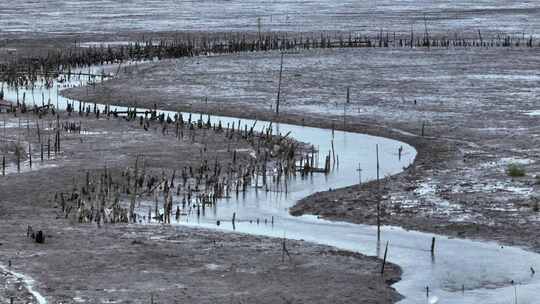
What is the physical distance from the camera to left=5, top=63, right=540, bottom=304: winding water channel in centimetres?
1107

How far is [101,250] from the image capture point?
1217 centimetres

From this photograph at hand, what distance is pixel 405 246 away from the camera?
505 inches

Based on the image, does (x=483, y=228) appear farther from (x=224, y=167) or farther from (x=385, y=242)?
(x=224, y=167)

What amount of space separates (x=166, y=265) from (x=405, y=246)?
2.90 meters

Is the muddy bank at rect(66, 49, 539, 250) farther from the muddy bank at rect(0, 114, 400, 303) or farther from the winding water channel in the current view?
the muddy bank at rect(0, 114, 400, 303)

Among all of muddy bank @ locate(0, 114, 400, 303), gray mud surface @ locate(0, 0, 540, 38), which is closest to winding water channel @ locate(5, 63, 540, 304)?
muddy bank @ locate(0, 114, 400, 303)

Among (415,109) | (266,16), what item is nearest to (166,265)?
(415,109)

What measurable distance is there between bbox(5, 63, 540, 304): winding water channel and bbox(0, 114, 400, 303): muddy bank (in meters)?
0.39

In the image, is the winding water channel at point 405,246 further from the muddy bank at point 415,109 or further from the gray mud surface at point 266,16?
the gray mud surface at point 266,16

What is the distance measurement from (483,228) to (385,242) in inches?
52.0

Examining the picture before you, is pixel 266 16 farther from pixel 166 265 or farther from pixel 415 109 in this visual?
pixel 166 265

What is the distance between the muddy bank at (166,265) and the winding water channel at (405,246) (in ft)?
1.27

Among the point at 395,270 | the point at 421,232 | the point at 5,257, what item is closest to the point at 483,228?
the point at 421,232

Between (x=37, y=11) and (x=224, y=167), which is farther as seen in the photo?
(x=37, y=11)
